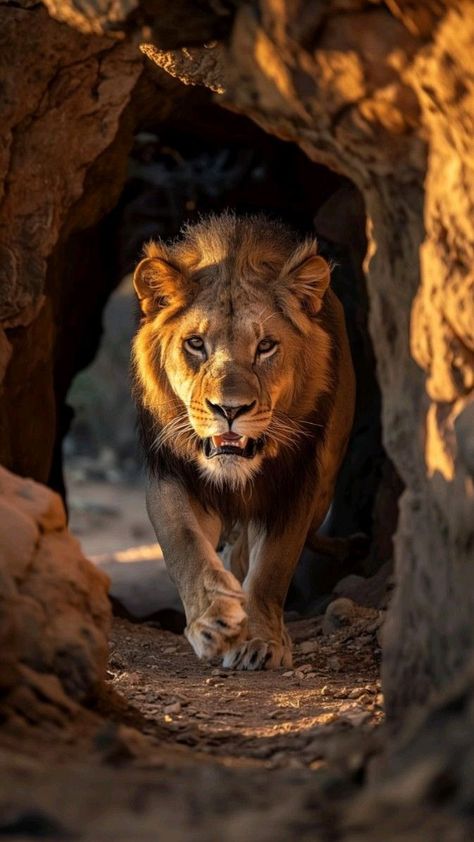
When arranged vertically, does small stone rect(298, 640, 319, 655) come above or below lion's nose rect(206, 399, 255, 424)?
below

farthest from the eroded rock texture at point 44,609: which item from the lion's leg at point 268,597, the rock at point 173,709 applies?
the lion's leg at point 268,597

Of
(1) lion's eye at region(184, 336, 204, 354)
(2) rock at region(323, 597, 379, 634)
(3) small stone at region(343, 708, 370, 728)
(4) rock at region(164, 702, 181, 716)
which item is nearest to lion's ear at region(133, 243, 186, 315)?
(1) lion's eye at region(184, 336, 204, 354)

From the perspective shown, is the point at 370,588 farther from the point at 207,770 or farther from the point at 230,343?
the point at 207,770

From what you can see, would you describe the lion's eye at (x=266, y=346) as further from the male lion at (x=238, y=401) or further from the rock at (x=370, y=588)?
the rock at (x=370, y=588)

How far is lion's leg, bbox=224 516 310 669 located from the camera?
204 inches

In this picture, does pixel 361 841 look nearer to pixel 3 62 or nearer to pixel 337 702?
pixel 337 702

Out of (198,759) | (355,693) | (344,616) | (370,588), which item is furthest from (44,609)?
(370,588)

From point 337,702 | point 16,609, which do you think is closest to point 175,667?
point 337,702

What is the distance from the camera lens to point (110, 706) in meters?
3.53

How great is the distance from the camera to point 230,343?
520 cm

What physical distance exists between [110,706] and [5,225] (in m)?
2.77

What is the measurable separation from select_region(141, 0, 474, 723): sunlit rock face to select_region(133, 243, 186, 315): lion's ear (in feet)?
6.96

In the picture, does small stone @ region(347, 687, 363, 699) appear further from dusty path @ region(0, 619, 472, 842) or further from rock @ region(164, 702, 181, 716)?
rock @ region(164, 702, 181, 716)

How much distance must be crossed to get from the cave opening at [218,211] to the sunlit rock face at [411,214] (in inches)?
122
